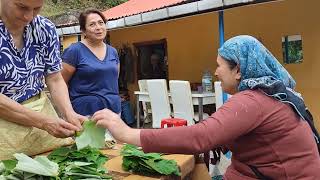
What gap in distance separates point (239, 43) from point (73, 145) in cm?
83

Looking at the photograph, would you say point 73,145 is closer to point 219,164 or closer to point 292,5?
point 219,164

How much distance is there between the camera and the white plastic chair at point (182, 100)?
21.2ft

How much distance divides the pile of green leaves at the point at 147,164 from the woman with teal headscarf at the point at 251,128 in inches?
3.3

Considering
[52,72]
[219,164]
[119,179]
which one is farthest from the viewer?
[219,164]

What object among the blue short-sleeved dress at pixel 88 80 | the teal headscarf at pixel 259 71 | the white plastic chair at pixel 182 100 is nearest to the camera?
the teal headscarf at pixel 259 71

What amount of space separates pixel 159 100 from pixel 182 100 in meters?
0.63

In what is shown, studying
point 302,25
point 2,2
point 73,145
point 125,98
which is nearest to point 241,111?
point 73,145

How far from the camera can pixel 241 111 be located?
164 centimetres

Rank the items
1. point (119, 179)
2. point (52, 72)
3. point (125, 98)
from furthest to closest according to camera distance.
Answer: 1. point (125, 98)
2. point (52, 72)
3. point (119, 179)

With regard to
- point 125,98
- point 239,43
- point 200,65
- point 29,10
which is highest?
point 29,10

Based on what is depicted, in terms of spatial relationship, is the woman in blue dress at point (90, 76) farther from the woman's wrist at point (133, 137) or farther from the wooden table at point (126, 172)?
the woman's wrist at point (133, 137)

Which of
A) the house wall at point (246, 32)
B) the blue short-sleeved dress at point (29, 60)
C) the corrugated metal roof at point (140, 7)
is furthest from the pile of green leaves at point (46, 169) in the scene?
the corrugated metal roof at point (140, 7)

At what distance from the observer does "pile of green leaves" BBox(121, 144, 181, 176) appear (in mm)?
1659

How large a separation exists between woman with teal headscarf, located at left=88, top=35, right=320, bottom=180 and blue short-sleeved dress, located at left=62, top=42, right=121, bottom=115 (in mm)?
1477
